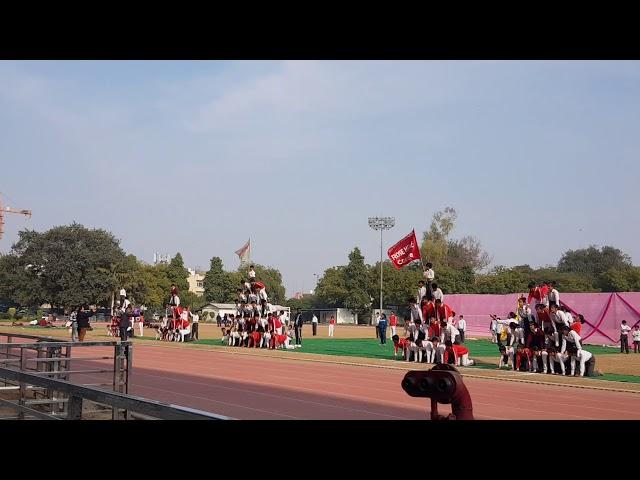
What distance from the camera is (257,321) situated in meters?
33.3

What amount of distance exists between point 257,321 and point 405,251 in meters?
8.21

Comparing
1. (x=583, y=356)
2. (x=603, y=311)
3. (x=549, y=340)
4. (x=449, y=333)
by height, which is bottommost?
(x=583, y=356)

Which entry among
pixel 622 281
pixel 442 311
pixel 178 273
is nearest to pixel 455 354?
pixel 442 311

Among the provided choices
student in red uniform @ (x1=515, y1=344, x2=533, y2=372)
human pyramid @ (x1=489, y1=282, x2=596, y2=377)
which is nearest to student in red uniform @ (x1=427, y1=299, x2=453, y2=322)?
human pyramid @ (x1=489, y1=282, x2=596, y2=377)

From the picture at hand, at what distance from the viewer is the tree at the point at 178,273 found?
9512 centimetres

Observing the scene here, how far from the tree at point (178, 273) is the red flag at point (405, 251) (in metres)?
68.0

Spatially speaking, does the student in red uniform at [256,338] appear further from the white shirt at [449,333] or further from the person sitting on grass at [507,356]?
the person sitting on grass at [507,356]

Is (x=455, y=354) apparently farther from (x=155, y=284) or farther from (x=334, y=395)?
(x=155, y=284)

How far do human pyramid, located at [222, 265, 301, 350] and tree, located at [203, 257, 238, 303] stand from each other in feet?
256

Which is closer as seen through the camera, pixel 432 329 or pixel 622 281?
pixel 432 329

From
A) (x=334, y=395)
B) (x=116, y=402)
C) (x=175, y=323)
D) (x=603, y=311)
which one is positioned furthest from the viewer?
(x=175, y=323)

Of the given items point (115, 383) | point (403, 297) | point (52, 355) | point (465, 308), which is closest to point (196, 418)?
point (115, 383)
